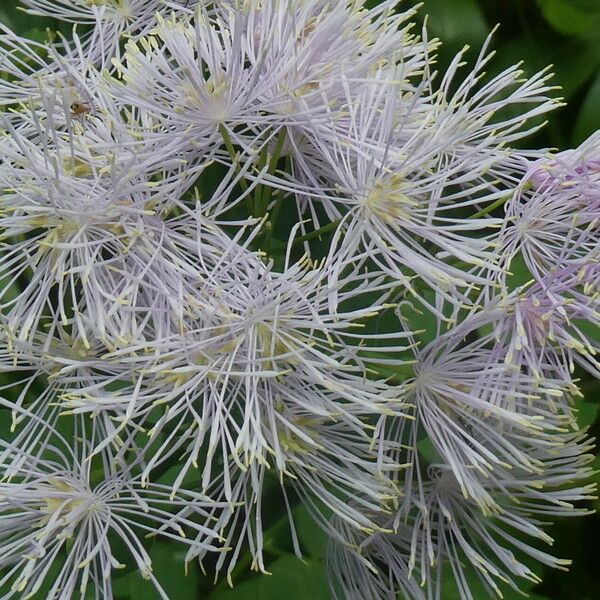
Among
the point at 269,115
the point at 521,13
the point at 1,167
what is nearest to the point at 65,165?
the point at 1,167

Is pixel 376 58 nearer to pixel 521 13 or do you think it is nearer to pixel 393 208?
pixel 393 208

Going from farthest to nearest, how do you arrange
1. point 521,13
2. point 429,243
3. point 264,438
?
point 521,13, point 429,243, point 264,438

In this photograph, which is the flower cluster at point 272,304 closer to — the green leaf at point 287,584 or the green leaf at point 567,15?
the green leaf at point 287,584

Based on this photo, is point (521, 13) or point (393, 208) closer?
point (393, 208)

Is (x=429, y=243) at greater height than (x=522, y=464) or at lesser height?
greater

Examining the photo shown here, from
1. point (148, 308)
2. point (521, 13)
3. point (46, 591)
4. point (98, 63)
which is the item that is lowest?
point (46, 591)

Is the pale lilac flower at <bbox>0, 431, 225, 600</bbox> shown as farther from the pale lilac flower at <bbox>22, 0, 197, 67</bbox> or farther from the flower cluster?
the pale lilac flower at <bbox>22, 0, 197, 67</bbox>
